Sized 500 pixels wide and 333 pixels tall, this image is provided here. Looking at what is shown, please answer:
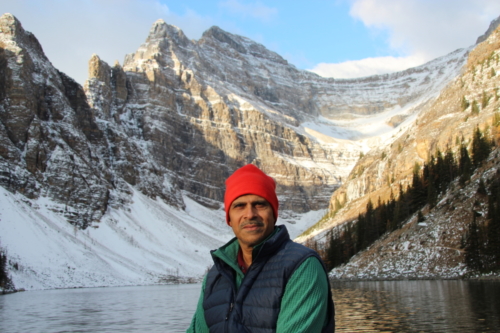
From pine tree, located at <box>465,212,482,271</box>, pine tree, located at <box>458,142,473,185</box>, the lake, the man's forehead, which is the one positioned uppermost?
pine tree, located at <box>458,142,473,185</box>

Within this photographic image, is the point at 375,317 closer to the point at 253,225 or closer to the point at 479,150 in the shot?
the point at 253,225

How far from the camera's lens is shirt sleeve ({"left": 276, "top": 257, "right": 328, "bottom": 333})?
3.75m

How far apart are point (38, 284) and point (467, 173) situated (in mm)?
68015

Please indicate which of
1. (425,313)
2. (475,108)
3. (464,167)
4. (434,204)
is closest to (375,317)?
(425,313)

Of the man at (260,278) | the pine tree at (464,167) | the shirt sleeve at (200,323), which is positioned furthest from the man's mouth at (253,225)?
the pine tree at (464,167)

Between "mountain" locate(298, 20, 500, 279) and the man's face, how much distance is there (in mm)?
46600

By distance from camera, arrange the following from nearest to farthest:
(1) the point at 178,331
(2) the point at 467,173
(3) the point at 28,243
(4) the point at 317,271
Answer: (4) the point at 317,271, (1) the point at 178,331, (2) the point at 467,173, (3) the point at 28,243

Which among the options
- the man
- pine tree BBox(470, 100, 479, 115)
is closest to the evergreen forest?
Result: pine tree BBox(470, 100, 479, 115)

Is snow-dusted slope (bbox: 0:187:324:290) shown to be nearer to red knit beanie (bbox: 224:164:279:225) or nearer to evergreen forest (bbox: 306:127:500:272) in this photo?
evergreen forest (bbox: 306:127:500:272)

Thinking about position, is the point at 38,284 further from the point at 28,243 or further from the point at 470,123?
the point at 470,123

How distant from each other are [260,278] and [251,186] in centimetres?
83

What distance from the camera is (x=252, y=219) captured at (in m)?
4.41

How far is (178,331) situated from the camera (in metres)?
22.4

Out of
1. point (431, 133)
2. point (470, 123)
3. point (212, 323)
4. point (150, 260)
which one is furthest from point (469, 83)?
point (212, 323)
